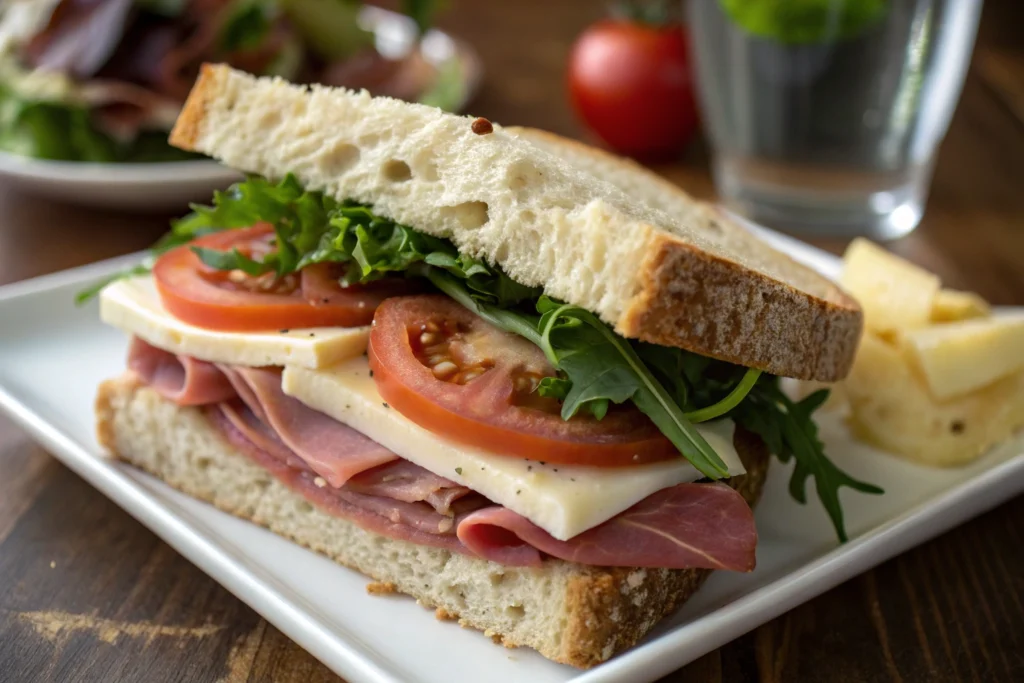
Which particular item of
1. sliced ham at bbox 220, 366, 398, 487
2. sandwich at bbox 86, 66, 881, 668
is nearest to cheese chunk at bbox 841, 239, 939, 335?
sandwich at bbox 86, 66, 881, 668

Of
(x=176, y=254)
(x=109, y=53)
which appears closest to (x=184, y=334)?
(x=176, y=254)

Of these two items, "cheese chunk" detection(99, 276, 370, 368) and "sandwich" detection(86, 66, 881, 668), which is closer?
"sandwich" detection(86, 66, 881, 668)

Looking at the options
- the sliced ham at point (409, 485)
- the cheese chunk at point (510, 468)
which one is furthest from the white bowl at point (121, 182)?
the sliced ham at point (409, 485)

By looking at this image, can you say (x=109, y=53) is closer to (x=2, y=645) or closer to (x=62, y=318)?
(x=62, y=318)

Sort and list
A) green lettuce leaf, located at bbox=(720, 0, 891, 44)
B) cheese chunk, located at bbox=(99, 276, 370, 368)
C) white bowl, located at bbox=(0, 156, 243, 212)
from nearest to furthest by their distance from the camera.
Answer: cheese chunk, located at bbox=(99, 276, 370, 368) < white bowl, located at bbox=(0, 156, 243, 212) < green lettuce leaf, located at bbox=(720, 0, 891, 44)

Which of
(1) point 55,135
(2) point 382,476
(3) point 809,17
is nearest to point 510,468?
(2) point 382,476

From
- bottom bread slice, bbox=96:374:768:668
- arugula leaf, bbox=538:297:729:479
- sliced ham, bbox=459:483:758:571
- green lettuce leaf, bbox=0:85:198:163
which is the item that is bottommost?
green lettuce leaf, bbox=0:85:198:163

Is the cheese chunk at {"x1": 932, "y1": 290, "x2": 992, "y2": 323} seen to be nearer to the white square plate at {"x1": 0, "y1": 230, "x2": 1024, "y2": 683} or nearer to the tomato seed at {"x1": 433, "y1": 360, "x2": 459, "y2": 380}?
the white square plate at {"x1": 0, "y1": 230, "x2": 1024, "y2": 683}
